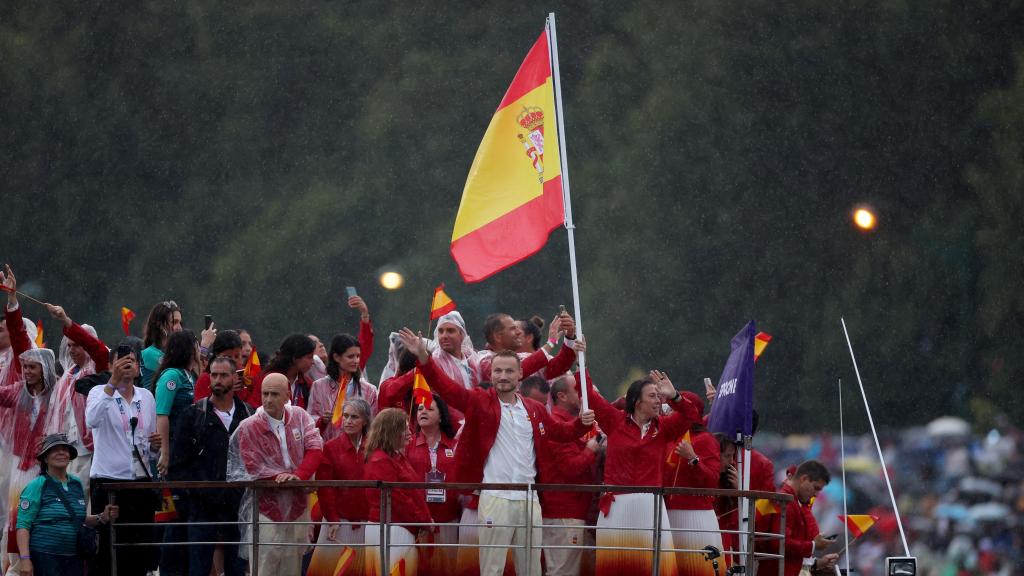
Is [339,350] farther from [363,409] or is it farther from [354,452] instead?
[354,452]

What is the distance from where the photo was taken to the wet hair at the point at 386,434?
9055 millimetres

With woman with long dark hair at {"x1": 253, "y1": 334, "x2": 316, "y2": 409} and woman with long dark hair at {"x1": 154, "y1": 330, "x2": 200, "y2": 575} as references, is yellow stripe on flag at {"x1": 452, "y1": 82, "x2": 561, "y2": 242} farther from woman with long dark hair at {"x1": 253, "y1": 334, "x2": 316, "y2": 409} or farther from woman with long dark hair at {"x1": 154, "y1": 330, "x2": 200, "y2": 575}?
woman with long dark hair at {"x1": 154, "y1": 330, "x2": 200, "y2": 575}

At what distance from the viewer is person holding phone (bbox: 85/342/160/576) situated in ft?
30.6

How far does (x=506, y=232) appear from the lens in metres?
10.0

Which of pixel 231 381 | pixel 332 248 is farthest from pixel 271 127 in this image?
pixel 231 381

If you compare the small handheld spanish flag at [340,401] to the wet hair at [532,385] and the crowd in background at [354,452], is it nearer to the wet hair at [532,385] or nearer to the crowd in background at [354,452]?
the crowd in background at [354,452]

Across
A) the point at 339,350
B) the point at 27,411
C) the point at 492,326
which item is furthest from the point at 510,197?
the point at 27,411

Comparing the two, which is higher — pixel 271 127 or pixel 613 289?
pixel 271 127

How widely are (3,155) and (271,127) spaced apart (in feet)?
18.6

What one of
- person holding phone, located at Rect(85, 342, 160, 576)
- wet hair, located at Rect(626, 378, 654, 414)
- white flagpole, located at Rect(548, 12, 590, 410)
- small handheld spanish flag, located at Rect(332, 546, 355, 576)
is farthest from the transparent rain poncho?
wet hair, located at Rect(626, 378, 654, 414)

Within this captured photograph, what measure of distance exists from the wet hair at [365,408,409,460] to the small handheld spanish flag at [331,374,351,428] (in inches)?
32.6

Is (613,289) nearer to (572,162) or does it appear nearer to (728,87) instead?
(572,162)

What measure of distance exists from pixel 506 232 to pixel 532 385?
3.59ft

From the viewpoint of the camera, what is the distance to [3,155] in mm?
31312
